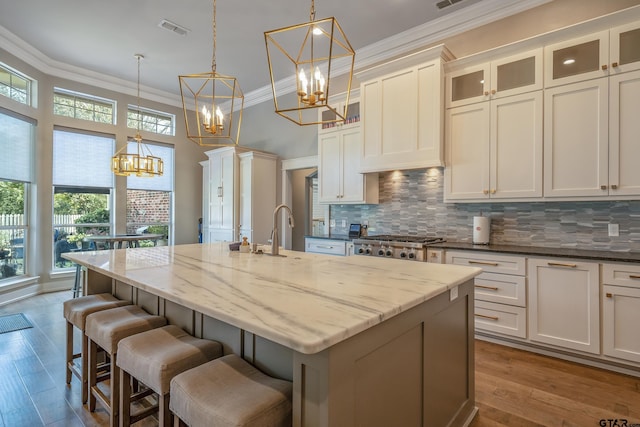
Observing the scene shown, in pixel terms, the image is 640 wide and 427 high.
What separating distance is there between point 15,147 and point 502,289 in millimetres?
6246

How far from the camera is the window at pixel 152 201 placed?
5.94m

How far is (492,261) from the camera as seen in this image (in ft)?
10.1

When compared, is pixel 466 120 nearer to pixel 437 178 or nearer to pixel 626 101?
pixel 437 178

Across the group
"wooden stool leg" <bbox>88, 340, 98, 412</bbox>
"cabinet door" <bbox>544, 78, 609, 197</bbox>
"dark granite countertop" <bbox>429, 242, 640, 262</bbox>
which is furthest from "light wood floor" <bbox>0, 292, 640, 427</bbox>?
"cabinet door" <bbox>544, 78, 609, 197</bbox>

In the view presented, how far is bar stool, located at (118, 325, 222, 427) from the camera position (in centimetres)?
140

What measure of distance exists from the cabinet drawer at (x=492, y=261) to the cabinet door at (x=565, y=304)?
0.30 ft

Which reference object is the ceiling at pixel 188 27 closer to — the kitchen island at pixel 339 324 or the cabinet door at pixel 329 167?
the cabinet door at pixel 329 167

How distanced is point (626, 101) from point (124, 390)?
3.95m

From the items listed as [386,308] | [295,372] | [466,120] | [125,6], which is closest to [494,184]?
[466,120]

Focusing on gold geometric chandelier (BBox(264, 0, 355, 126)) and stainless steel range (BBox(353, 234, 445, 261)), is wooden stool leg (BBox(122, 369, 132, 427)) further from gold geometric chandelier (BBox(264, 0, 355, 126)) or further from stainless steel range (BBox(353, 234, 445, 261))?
stainless steel range (BBox(353, 234, 445, 261))

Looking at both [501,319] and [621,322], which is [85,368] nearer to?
[501,319]

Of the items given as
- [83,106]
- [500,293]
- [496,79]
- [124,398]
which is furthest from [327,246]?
[83,106]

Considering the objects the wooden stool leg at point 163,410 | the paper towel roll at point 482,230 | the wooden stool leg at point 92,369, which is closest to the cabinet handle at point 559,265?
the paper towel roll at point 482,230

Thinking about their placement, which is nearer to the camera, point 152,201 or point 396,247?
point 396,247
